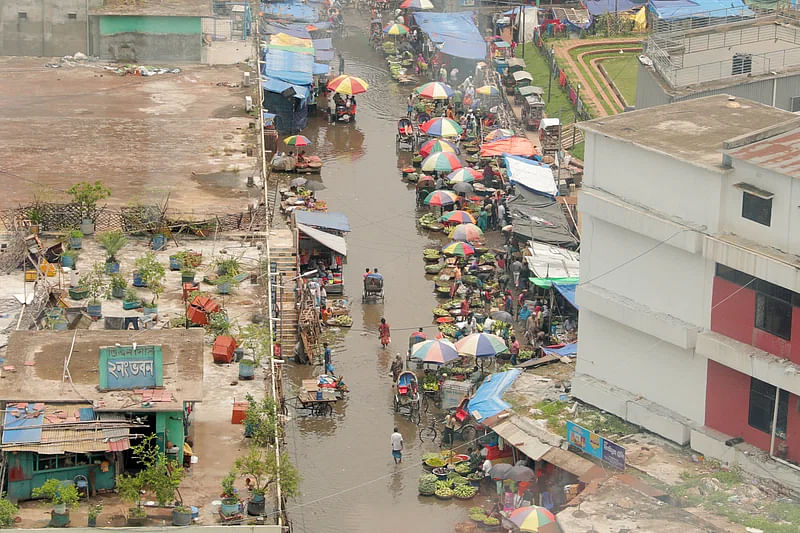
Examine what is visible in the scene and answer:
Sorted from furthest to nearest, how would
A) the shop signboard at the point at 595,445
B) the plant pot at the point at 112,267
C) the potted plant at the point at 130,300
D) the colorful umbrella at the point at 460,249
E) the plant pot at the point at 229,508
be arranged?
the colorful umbrella at the point at 460,249
the plant pot at the point at 112,267
the potted plant at the point at 130,300
the shop signboard at the point at 595,445
the plant pot at the point at 229,508

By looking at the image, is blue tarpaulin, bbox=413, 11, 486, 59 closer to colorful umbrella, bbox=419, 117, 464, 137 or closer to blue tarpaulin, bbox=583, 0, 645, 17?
blue tarpaulin, bbox=583, 0, 645, 17

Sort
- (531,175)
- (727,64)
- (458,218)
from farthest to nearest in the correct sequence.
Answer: (531,175), (458,218), (727,64)

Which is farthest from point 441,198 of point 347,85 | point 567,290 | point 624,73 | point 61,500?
point 61,500

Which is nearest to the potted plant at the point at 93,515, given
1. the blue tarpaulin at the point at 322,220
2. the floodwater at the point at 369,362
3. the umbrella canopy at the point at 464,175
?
the floodwater at the point at 369,362

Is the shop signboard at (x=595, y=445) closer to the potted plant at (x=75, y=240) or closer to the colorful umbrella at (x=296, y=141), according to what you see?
the potted plant at (x=75, y=240)

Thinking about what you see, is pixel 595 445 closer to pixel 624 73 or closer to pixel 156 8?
pixel 156 8

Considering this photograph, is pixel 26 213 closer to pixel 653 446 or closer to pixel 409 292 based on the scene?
pixel 409 292
